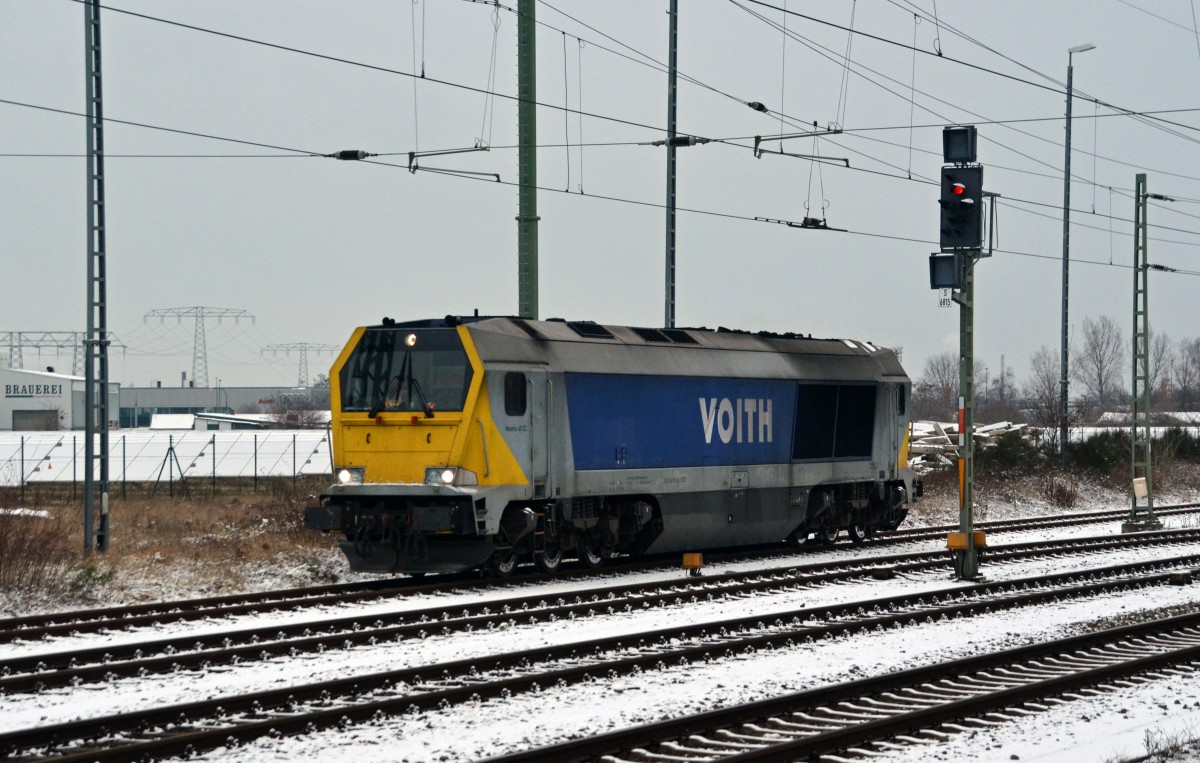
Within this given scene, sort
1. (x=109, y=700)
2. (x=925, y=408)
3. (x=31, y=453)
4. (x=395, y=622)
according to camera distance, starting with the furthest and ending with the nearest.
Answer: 1. (x=925, y=408)
2. (x=31, y=453)
3. (x=395, y=622)
4. (x=109, y=700)

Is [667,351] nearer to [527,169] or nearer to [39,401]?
[527,169]

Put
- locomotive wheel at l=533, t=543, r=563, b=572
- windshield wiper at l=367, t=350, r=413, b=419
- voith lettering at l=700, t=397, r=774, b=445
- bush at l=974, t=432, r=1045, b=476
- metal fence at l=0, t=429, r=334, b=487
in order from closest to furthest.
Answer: windshield wiper at l=367, t=350, r=413, b=419 < locomotive wheel at l=533, t=543, r=563, b=572 < voith lettering at l=700, t=397, r=774, b=445 < bush at l=974, t=432, r=1045, b=476 < metal fence at l=0, t=429, r=334, b=487

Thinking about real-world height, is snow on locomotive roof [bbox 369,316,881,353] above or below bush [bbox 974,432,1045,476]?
above

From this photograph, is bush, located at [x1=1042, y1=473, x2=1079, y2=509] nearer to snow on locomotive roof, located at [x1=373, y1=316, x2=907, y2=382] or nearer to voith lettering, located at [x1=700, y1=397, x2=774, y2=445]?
snow on locomotive roof, located at [x1=373, y1=316, x2=907, y2=382]

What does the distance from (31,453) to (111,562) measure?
35.1 metres

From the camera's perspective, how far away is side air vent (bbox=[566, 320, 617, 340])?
20859 millimetres

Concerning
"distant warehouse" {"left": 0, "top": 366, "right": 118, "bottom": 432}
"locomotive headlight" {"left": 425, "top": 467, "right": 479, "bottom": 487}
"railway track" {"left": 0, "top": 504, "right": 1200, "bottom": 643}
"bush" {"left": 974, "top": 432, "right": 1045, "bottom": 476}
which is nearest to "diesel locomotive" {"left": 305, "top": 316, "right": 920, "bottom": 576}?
"locomotive headlight" {"left": 425, "top": 467, "right": 479, "bottom": 487}

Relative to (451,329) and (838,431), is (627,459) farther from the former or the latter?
(838,431)

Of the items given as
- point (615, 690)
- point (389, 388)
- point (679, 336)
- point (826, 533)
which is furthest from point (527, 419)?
point (826, 533)

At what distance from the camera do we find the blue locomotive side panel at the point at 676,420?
20281 mm

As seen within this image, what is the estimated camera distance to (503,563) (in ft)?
64.2

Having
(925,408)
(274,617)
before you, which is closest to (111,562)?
(274,617)

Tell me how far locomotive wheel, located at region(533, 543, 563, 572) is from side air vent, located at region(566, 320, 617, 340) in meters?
3.16

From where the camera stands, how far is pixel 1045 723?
34.3 ft
